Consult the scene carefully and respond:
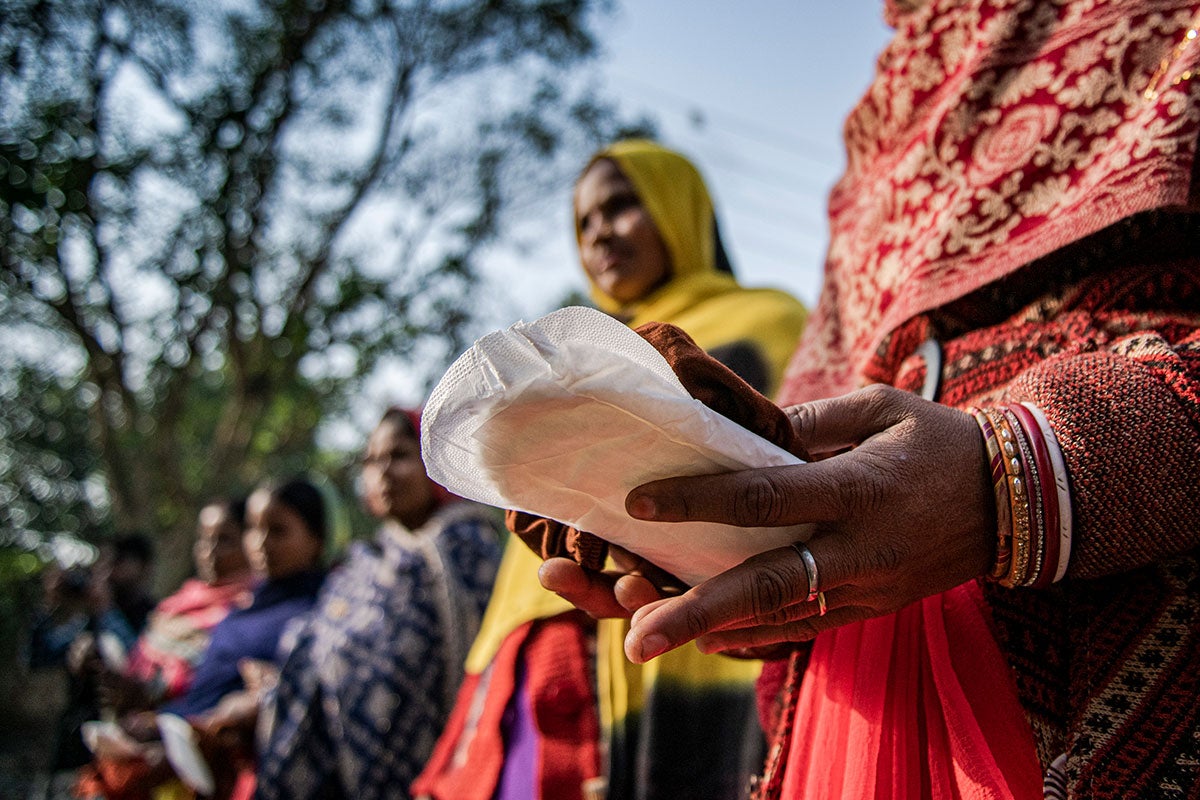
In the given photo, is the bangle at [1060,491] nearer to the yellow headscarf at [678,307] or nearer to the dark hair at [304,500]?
the yellow headscarf at [678,307]

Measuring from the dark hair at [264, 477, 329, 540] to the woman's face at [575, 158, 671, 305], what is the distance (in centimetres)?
231

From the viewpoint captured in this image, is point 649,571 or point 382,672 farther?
point 382,672

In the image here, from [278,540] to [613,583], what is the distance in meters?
3.38

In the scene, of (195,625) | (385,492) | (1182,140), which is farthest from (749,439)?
(195,625)

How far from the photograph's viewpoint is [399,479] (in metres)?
3.22

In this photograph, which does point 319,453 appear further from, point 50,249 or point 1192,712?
point 1192,712

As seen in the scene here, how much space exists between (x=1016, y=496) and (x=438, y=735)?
242cm

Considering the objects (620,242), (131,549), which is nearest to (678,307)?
(620,242)

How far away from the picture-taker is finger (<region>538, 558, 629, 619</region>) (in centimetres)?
91

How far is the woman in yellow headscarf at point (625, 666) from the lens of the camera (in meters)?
1.68

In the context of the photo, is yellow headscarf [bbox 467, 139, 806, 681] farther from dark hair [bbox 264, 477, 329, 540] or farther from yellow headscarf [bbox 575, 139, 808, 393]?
dark hair [bbox 264, 477, 329, 540]

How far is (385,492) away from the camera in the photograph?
3229 mm

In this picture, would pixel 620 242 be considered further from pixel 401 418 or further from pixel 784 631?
pixel 784 631

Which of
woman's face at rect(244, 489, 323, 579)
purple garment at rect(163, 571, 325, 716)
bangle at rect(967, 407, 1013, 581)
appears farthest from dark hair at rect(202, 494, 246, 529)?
bangle at rect(967, 407, 1013, 581)
